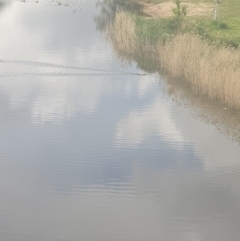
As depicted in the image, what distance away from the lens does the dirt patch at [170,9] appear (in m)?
25.3

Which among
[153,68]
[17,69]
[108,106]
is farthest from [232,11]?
[108,106]

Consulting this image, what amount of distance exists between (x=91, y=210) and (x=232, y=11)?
1971cm

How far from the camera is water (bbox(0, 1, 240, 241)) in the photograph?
291 inches

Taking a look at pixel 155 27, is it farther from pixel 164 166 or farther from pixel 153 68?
pixel 164 166

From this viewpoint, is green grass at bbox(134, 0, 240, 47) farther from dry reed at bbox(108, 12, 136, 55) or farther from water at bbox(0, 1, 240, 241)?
water at bbox(0, 1, 240, 241)

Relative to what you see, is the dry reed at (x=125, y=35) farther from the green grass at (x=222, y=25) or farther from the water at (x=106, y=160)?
the water at (x=106, y=160)

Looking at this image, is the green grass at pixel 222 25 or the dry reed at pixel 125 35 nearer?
the green grass at pixel 222 25

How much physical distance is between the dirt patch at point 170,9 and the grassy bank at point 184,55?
25.5 feet

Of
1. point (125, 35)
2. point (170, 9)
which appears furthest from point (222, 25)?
point (170, 9)

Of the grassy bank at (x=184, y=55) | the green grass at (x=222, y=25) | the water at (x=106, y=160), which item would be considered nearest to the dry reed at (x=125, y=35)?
the grassy bank at (x=184, y=55)

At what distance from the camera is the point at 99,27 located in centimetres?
2148

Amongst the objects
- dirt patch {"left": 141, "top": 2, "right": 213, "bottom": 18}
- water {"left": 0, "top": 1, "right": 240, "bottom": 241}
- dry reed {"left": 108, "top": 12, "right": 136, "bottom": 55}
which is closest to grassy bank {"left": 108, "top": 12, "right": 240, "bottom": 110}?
dry reed {"left": 108, "top": 12, "right": 136, "bottom": 55}

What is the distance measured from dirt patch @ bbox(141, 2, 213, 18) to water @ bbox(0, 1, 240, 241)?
1034cm

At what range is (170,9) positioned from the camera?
1033 inches
